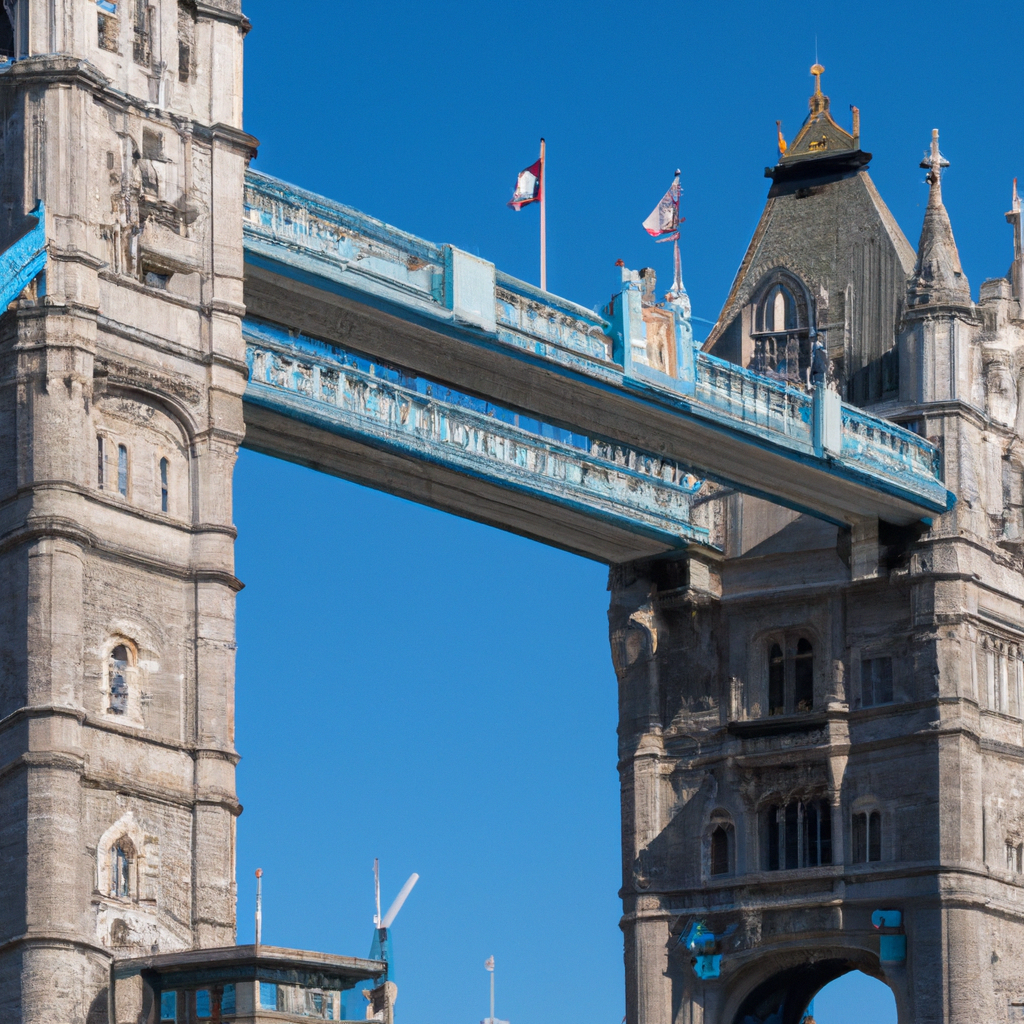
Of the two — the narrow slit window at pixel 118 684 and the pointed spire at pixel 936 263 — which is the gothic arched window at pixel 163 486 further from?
the pointed spire at pixel 936 263

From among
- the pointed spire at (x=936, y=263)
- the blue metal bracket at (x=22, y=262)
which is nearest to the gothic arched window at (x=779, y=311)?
the pointed spire at (x=936, y=263)

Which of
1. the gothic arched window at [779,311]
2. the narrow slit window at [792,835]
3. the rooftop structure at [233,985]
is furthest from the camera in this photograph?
the gothic arched window at [779,311]

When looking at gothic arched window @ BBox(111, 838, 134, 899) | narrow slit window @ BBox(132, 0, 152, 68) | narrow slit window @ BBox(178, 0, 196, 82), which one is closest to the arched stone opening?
gothic arched window @ BBox(111, 838, 134, 899)

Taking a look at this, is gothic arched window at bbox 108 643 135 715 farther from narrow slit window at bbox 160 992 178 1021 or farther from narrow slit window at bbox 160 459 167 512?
narrow slit window at bbox 160 992 178 1021

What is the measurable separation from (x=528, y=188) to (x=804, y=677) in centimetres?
1419

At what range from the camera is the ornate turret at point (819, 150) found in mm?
66500

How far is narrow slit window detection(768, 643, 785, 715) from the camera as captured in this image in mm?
→ 63844

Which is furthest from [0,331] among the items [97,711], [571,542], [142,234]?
[571,542]

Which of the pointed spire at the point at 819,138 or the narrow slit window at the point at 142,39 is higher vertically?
the pointed spire at the point at 819,138

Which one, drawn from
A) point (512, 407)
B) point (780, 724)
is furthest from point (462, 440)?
point (780, 724)

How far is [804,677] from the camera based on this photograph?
63.8m

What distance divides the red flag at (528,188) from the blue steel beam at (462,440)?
3901 mm

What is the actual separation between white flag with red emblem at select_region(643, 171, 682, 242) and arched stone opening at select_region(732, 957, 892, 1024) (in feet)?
52.8

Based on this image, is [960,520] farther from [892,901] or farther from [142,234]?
[142,234]
